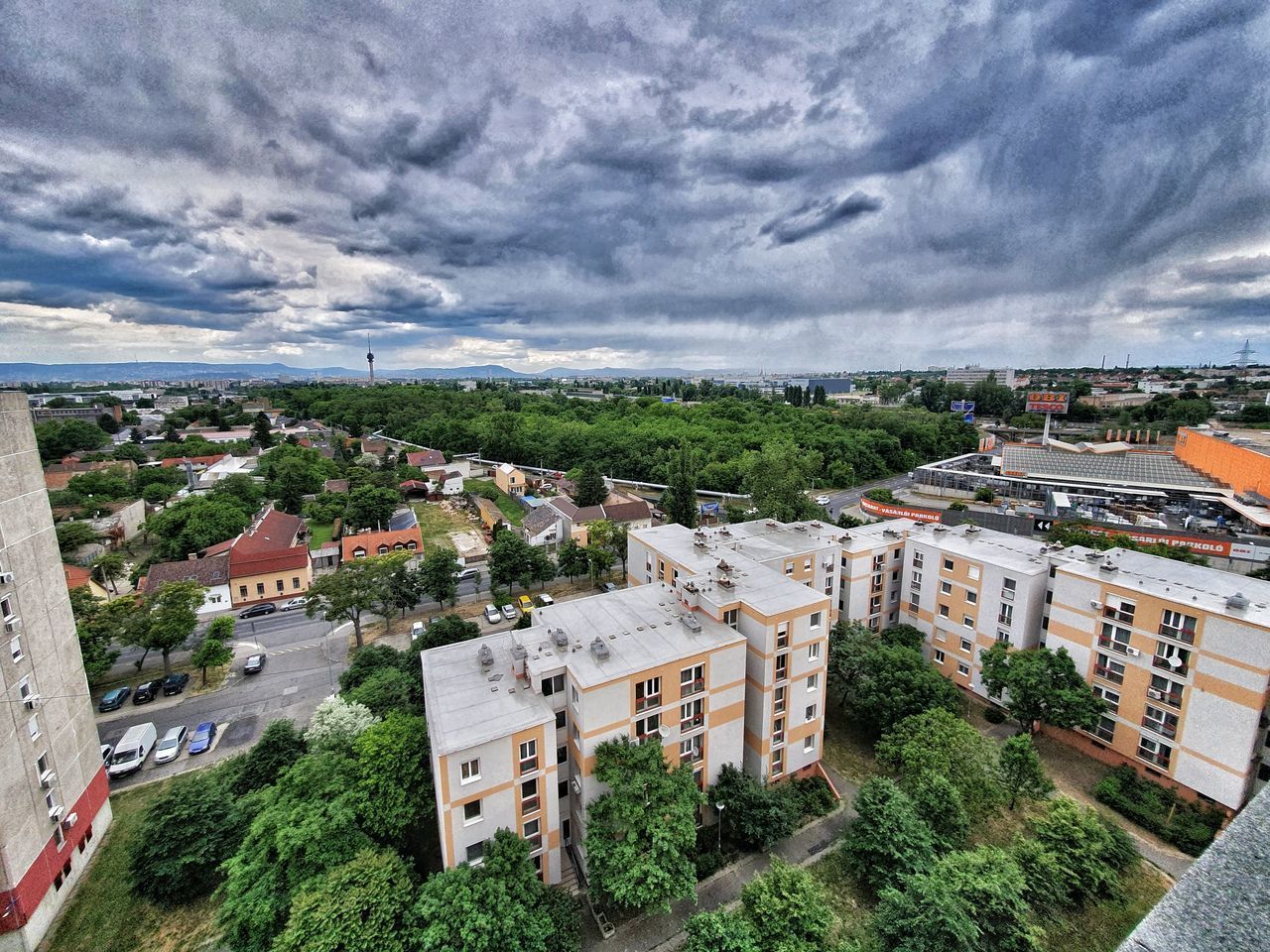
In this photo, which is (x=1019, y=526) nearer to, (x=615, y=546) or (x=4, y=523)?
(x=615, y=546)

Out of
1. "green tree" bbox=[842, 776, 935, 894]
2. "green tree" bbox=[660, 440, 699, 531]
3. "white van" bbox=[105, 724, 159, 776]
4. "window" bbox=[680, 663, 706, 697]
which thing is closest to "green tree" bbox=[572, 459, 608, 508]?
"green tree" bbox=[660, 440, 699, 531]

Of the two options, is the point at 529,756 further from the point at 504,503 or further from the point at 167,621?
the point at 504,503

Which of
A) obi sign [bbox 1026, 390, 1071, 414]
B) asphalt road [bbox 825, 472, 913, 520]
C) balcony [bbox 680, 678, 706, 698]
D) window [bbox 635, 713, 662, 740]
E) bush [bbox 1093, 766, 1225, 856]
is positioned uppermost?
obi sign [bbox 1026, 390, 1071, 414]

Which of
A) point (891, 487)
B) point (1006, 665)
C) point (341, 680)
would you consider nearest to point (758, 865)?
point (1006, 665)

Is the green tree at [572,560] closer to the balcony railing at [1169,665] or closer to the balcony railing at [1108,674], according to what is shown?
the balcony railing at [1108,674]

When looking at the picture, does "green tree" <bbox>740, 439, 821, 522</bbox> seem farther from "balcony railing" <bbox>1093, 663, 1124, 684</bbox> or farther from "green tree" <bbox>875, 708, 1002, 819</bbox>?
Answer: "green tree" <bbox>875, 708, 1002, 819</bbox>

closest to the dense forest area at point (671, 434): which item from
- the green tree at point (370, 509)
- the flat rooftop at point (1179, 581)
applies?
the green tree at point (370, 509)
